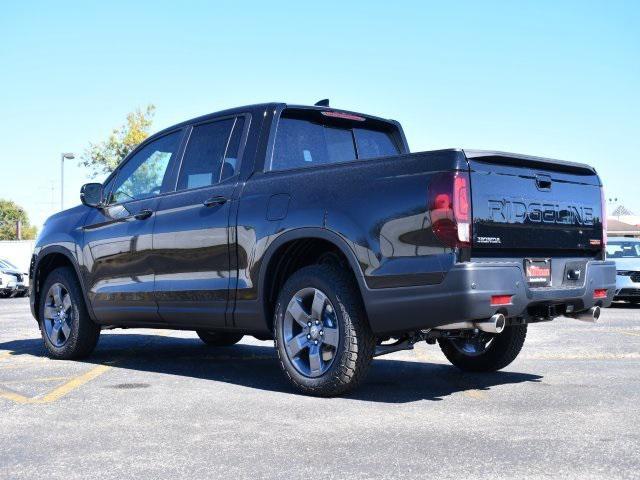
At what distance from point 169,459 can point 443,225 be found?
2.02m

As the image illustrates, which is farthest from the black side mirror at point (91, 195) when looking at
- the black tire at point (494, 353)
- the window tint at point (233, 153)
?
the black tire at point (494, 353)

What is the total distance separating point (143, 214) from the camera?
22.9 feet

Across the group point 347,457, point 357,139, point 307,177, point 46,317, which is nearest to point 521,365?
point 357,139

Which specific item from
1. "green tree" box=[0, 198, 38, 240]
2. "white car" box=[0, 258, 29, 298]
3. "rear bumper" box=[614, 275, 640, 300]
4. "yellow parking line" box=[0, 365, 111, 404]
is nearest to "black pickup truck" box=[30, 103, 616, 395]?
"yellow parking line" box=[0, 365, 111, 404]

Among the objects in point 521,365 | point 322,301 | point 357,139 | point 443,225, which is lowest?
point 521,365

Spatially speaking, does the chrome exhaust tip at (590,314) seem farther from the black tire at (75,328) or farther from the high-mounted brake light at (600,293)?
the black tire at (75,328)

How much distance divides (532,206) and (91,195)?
403 cm

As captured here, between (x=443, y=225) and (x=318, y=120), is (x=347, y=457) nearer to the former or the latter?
(x=443, y=225)

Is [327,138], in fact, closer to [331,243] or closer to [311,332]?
[331,243]

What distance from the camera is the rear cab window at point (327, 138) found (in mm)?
6352

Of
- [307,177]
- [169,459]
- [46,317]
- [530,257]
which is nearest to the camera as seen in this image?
[169,459]

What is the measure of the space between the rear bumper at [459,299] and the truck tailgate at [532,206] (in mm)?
171

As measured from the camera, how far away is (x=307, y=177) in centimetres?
567

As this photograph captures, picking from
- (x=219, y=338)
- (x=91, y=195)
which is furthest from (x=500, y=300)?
(x=219, y=338)
